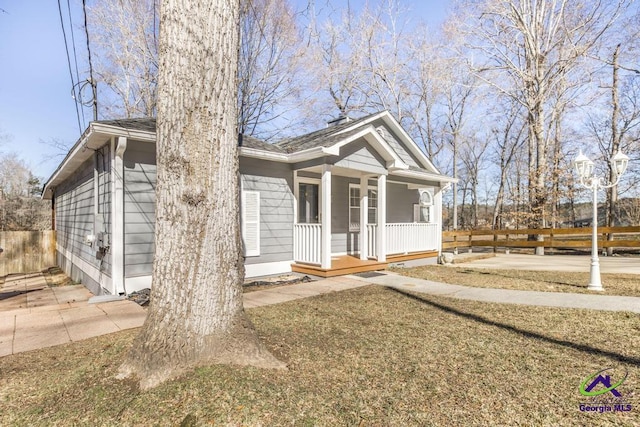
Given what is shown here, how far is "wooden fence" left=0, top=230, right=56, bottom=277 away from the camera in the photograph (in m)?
11.4

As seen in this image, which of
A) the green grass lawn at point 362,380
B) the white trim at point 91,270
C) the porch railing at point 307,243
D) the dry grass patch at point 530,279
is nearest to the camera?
the green grass lawn at point 362,380

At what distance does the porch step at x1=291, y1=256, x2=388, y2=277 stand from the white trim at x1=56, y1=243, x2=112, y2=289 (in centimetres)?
391

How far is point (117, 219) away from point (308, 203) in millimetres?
4666

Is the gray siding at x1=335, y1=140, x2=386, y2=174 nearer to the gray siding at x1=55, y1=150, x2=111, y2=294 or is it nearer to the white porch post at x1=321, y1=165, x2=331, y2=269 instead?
the white porch post at x1=321, y1=165, x2=331, y2=269

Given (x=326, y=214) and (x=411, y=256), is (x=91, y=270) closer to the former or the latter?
(x=326, y=214)

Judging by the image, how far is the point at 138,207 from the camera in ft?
19.3

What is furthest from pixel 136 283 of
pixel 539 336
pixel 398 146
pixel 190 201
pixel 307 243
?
pixel 398 146

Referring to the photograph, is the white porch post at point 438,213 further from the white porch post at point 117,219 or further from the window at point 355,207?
the white porch post at point 117,219

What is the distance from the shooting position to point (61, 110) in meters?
14.4

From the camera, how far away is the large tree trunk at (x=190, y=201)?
2551 millimetres

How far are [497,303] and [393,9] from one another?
56.1 ft

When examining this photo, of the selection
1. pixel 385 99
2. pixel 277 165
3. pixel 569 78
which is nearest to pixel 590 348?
pixel 277 165
